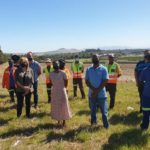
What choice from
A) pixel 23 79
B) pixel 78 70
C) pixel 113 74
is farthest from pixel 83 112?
pixel 78 70

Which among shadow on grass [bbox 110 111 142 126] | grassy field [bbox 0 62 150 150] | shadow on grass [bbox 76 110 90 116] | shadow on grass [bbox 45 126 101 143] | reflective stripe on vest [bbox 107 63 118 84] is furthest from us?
reflective stripe on vest [bbox 107 63 118 84]

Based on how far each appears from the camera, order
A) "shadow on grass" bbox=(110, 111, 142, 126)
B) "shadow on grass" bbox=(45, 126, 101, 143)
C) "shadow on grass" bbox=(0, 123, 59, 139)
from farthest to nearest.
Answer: "shadow on grass" bbox=(110, 111, 142, 126)
"shadow on grass" bbox=(0, 123, 59, 139)
"shadow on grass" bbox=(45, 126, 101, 143)

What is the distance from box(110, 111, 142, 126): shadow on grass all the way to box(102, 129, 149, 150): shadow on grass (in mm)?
1377

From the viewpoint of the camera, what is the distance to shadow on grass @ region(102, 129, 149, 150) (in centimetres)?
850

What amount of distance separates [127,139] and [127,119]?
2866mm

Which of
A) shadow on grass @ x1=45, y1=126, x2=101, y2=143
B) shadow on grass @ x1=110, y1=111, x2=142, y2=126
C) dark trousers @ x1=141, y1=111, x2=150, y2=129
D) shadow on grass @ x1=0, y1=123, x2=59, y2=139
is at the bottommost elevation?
shadow on grass @ x1=110, y1=111, x2=142, y2=126

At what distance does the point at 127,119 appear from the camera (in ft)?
38.8

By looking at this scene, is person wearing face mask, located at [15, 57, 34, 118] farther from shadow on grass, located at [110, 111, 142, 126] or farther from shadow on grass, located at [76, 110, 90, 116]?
shadow on grass, located at [110, 111, 142, 126]

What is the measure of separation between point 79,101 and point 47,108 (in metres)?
2.33

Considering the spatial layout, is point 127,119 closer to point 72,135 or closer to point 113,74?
point 113,74

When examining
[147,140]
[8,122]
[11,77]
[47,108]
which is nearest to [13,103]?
[11,77]

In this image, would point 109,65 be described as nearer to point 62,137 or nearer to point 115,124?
point 115,124

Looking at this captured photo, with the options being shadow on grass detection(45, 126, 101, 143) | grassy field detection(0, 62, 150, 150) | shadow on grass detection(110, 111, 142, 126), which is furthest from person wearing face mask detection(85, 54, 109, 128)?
shadow on grass detection(110, 111, 142, 126)

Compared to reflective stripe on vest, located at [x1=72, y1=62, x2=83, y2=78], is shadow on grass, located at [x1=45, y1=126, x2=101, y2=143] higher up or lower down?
lower down
